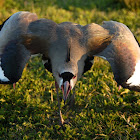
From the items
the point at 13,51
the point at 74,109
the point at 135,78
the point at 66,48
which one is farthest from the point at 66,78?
the point at 74,109

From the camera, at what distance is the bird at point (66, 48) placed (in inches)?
121

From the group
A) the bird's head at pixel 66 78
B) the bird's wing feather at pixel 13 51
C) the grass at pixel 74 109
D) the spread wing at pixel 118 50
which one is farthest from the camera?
the grass at pixel 74 109

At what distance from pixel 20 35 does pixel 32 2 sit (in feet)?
13.7

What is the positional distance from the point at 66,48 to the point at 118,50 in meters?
0.76

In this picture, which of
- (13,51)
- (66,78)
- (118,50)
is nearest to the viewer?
(66,78)

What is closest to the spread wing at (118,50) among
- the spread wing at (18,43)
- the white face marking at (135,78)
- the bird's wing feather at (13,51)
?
the white face marking at (135,78)

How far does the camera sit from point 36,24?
3.37 m

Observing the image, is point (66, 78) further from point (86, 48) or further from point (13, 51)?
point (13, 51)

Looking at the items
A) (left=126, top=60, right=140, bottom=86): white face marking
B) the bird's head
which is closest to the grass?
(left=126, top=60, right=140, bottom=86): white face marking

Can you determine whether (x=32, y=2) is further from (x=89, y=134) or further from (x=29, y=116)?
(x=89, y=134)

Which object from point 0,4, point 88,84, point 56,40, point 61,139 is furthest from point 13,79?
point 0,4

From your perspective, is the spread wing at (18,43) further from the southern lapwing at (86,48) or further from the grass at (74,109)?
the grass at (74,109)

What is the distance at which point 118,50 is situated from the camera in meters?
3.24

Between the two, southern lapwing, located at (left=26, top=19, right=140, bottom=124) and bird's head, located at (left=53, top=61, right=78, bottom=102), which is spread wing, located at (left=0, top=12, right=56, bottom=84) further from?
bird's head, located at (left=53, top=61, right=78, bottom=102)
